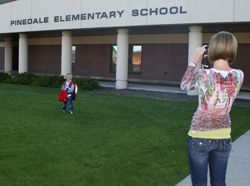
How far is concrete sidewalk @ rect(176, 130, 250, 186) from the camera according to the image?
20.8 feet

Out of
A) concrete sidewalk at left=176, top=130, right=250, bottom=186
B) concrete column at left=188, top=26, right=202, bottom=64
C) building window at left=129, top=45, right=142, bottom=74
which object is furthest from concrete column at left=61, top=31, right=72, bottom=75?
concrete sidewalk at left=176, top=130, right=250, bottom=186

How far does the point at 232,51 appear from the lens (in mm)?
3732

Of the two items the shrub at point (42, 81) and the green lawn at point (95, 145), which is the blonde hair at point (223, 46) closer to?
the green lawn at point (95, 145)

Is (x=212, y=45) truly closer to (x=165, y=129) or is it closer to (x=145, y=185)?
(x=145, y=185)

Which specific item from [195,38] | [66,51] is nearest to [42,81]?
[66,51]

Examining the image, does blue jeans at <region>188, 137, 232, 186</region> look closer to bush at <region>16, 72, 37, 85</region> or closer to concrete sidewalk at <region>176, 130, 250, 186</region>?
concrete sidewalk at <region>176, 130, 250, 186</region>

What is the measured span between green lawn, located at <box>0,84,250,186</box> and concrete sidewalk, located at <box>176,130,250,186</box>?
0.59 metres

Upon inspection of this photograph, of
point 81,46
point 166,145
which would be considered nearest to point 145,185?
point 166,145

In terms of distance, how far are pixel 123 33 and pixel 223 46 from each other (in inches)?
749

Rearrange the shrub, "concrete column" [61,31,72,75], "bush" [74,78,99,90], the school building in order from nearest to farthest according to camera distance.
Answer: the school building
"bush" [74,78,99,90]
the shrub
"concrete column" [61,31,72,75]

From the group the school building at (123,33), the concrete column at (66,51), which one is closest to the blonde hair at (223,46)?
the school building at (123,33)

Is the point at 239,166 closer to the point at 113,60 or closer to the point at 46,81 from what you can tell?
the point at 46,81

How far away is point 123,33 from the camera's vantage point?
22531 millimetres

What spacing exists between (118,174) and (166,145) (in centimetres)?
238
